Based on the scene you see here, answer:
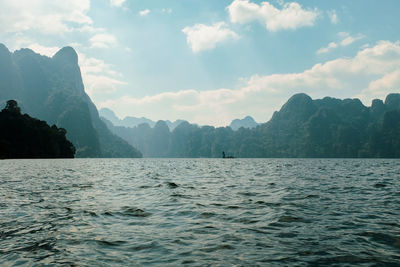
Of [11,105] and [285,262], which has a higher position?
[11,105]

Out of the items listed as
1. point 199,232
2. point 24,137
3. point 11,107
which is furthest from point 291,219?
point 11,107

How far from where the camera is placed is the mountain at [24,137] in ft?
489

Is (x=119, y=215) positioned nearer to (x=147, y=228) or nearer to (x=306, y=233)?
(x=147, y=228)

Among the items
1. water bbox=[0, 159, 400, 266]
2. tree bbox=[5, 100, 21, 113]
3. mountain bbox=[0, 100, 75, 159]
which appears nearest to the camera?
water bbox=[0, 159, 400, 266]

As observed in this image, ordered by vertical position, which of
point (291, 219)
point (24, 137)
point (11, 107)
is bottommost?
point (291, 219)

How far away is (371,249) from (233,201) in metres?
10.5

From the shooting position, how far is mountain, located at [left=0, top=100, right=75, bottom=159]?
149m

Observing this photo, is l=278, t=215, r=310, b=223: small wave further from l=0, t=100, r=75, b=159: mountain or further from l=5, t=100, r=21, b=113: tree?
l=5, t=100, r=21, b=113: tree

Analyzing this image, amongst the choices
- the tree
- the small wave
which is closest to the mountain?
the tree

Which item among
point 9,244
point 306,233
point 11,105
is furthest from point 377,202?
point 11,105

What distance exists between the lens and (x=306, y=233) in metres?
11.3

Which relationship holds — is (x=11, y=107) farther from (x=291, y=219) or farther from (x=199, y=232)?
(x=291, y=219)

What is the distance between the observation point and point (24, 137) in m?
160

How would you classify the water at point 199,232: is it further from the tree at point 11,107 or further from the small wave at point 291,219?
the tree at point 11,107
